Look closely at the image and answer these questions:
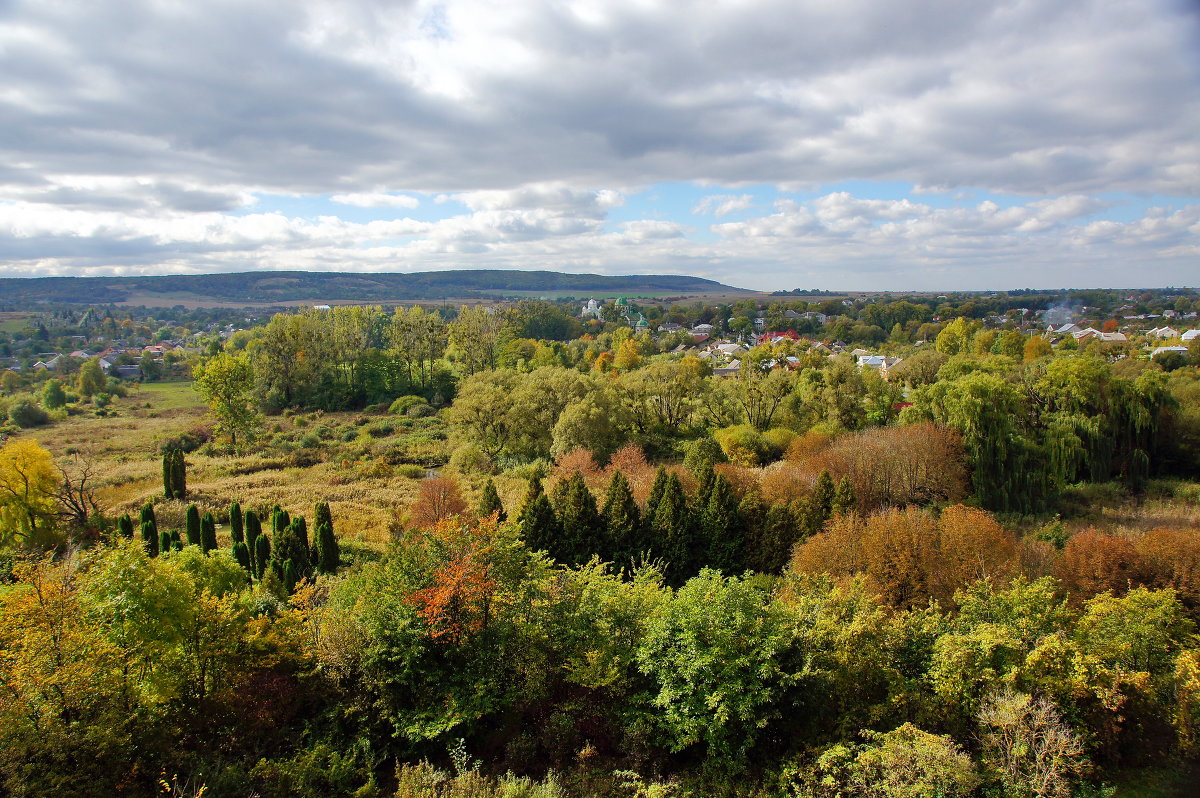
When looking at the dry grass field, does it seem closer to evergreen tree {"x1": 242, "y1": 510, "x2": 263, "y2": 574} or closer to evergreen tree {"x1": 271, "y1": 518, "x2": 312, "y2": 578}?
evergreen tree {"x1": 271, "y1": 518, "x2": 312, "y2": 578}

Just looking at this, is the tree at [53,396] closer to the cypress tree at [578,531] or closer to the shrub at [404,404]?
the shrub at [404,404]

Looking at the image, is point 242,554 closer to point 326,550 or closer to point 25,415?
point 326,550

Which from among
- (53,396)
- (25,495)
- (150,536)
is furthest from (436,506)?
(53,396)

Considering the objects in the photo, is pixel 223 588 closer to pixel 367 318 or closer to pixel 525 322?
pixel 367 318

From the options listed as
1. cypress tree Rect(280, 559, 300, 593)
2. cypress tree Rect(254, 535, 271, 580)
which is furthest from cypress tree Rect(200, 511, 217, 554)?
cypress tree Rect(280, 559, 300, 593)

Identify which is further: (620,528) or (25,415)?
(25,415)

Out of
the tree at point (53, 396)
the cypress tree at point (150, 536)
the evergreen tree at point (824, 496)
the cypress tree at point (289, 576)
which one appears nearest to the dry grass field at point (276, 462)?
the tree at point (53, 396)
